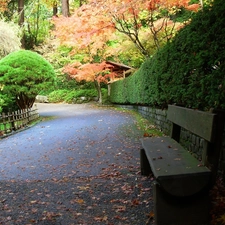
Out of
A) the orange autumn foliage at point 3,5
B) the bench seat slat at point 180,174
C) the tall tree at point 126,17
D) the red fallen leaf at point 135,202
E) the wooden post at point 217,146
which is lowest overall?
the red fallen leaf at point 135,202

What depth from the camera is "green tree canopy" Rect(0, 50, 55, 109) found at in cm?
1334

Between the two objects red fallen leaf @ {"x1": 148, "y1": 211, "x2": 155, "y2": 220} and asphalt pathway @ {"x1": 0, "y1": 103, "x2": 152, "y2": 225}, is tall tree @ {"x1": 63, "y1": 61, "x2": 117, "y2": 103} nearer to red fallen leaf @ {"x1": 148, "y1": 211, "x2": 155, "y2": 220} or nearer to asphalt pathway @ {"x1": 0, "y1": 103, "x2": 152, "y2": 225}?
asphalt pathway @ {"x1": 0, "y1": 103, "x2": 152, "y2": 225}

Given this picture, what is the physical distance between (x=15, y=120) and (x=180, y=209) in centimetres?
999

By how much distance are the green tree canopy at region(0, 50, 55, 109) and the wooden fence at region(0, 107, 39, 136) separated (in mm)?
1241

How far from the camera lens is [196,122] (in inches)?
137

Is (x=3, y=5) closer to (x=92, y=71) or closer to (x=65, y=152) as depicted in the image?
(x=92, y=71)

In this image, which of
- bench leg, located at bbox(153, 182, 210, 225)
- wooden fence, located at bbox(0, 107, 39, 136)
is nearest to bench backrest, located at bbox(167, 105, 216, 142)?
bench leg, located at bbox(153, 182, 210, 225)

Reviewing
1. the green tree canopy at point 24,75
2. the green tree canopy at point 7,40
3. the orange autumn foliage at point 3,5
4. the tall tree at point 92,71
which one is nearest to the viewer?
the green tree canopy at point 24,75

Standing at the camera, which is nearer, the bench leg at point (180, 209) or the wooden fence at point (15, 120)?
the bench leg at point (180, 209)

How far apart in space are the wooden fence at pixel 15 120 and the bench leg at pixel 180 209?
29.1 ft

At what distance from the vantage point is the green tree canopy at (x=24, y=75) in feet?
43.8

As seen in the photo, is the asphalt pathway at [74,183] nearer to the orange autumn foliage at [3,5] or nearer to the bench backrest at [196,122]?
the bench backrest at [196,122]

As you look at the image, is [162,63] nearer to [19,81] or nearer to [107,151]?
[107,151]

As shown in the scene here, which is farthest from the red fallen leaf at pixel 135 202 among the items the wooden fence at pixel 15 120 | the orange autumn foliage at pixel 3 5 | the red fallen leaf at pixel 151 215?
the orange autumn foliage at pixel 3 5
